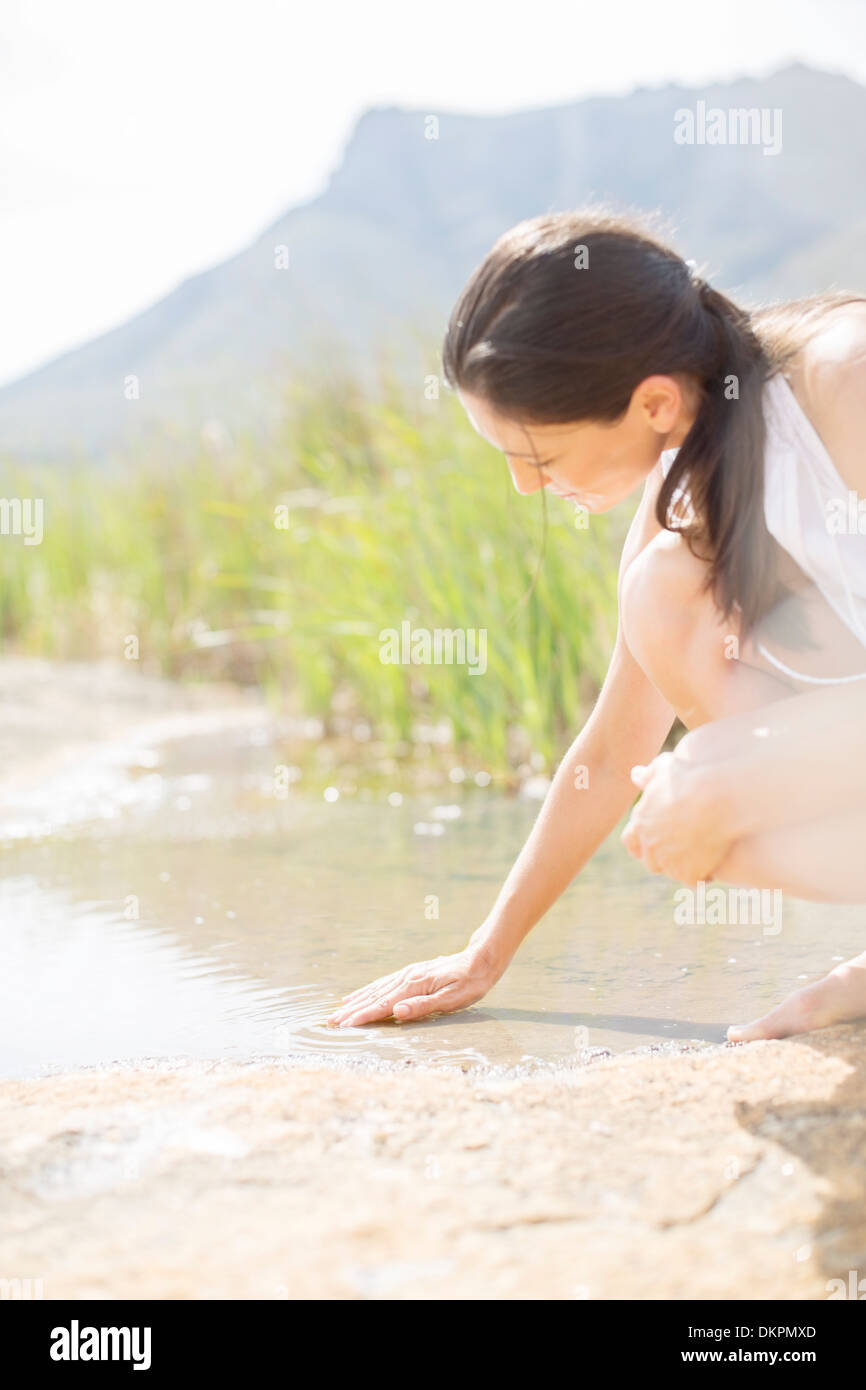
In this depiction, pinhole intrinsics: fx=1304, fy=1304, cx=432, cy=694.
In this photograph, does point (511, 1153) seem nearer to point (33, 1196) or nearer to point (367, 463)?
point (33, 1196)

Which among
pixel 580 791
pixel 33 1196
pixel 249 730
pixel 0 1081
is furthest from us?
pixel 249 730

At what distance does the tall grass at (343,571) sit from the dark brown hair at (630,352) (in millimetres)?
347

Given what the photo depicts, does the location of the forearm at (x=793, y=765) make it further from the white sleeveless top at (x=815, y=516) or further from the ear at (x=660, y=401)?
the ear at (x=660, y=401)

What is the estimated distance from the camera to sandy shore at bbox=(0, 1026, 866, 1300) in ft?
3.07

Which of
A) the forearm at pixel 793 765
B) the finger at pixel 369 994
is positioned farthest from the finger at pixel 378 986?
the forearm at pixel 793 765

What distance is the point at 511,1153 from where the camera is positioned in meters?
1.13

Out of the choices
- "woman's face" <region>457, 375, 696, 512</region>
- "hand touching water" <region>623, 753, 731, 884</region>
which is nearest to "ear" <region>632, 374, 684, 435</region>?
"woman's face" <region>457, 375, 696, 512</region>

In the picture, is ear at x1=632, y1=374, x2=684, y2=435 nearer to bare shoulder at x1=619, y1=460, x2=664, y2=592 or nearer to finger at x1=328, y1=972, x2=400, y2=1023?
bare shoulder at x1=619, y1=460, x2=664, y2=592

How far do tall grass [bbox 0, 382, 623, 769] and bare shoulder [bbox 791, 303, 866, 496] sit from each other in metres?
0.44

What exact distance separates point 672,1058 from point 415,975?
1.42 ft

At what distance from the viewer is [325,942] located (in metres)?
2.09

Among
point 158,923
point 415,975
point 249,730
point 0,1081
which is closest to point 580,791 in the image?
point 415,975

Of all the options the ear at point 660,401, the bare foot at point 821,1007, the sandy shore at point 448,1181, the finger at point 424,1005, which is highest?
the ear at point 660,401

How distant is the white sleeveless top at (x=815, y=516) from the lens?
1.33 m
